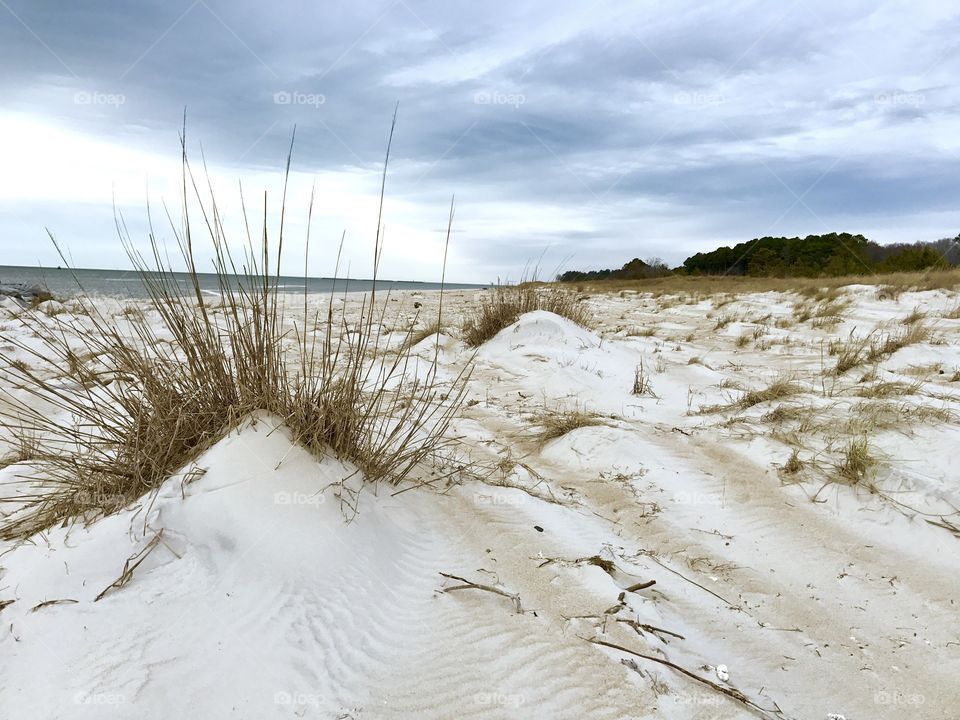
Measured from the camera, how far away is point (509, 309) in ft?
22.7

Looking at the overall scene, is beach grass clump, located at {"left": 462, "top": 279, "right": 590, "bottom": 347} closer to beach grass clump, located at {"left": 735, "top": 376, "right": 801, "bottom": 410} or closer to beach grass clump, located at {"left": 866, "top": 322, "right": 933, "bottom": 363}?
beach grass clump, located at {"left": 866, "top": 322, "right": 933, "bottom": 363}

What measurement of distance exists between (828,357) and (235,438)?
18.0 feet

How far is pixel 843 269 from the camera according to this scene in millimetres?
24266

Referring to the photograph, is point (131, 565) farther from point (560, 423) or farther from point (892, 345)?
point (892, 345)

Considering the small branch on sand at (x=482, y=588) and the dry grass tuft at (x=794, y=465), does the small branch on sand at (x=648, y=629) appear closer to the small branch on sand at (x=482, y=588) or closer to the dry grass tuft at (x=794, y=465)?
the small branch on sand at (x=482, y=588)

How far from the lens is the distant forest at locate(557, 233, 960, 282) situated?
22359 millimetres

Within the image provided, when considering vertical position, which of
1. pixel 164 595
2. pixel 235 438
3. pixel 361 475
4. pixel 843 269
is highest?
pixel 843 269

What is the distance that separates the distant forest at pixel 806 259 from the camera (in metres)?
22.4

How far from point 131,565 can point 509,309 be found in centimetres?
558

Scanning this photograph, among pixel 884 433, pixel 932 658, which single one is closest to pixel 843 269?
pixel 884 433

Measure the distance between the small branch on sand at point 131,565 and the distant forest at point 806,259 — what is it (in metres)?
20.0

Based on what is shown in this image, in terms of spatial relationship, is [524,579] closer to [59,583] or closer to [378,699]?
[378,699]

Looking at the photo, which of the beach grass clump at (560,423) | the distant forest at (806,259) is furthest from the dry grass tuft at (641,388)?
the distant forest at (806,259)

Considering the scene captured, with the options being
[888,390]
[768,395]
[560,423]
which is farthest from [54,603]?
[888,390]
